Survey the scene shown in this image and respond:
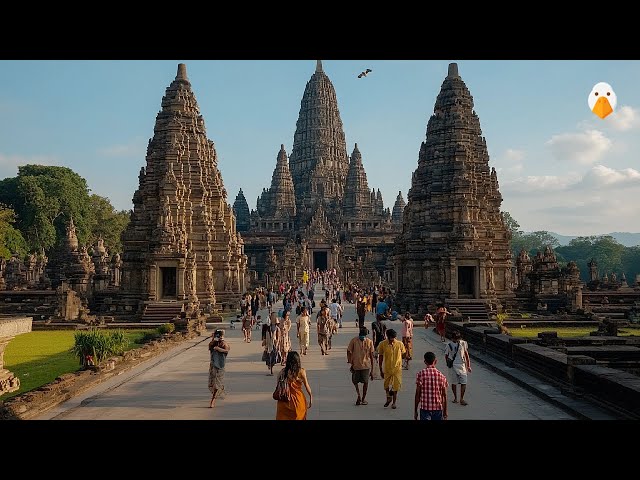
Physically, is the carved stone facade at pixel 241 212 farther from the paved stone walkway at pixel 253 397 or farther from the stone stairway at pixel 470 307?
the paved stone walkway at pixel 253 397

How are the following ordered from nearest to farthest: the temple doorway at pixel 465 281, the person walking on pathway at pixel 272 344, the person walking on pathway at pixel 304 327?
the person walking on pathway at pixel 272 344 → the person walking on pathway at pixel 304 327 → the temple doorway at pixel 465 281

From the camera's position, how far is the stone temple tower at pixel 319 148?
101 m

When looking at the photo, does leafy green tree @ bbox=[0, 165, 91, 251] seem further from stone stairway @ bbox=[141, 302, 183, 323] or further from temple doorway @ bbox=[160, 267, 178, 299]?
stone stairway @ bbox=[141, 302, 183, 323]

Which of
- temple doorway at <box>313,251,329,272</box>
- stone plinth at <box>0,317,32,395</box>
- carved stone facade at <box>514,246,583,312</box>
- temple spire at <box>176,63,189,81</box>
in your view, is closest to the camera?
stone plinth at <box>0,317,32,395</box>

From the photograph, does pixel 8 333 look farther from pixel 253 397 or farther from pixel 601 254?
pixel 601 254

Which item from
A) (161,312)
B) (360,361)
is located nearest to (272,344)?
(360,361)

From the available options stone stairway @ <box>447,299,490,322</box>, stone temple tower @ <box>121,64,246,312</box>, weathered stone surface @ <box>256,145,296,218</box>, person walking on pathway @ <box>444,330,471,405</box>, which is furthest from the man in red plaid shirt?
weathered stone surface @ <box>256,145,296,218</box>

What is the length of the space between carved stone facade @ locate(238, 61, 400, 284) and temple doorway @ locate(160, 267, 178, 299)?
39523 millimetres

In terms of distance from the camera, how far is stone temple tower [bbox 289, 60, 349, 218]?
10100cm

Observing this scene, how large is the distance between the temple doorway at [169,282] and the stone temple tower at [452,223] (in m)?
13.2

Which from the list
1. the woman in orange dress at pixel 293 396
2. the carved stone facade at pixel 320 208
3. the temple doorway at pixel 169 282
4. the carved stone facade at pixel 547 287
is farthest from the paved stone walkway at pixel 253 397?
the carved stone facade at pixel 320 208

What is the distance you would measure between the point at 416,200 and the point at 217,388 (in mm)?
27199
